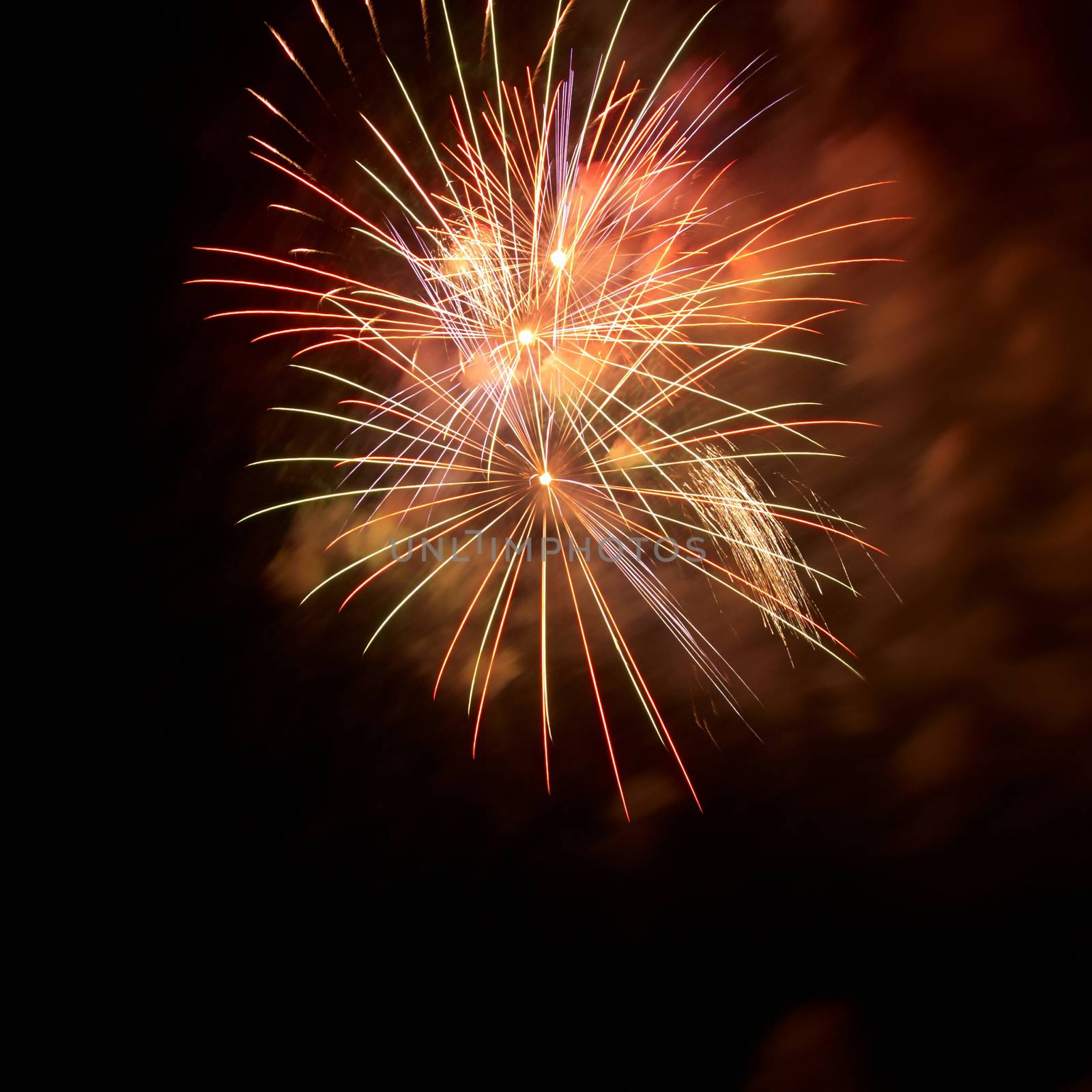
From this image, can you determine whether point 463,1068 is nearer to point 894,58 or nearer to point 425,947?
point 425,947

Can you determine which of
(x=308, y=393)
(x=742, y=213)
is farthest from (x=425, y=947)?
(x=742, y=213)

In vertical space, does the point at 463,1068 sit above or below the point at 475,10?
below

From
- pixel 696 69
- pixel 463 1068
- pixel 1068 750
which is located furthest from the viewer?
pixel 463 1068

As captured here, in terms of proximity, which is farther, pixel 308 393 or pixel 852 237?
pixel 308 393

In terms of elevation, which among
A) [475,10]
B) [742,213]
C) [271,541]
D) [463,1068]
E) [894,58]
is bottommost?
[463,1068]

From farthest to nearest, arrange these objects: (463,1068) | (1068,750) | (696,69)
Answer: (463,1068), (696,69), (1068,750)

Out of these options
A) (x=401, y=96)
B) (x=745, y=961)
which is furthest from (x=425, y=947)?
(x=401, y=96)
